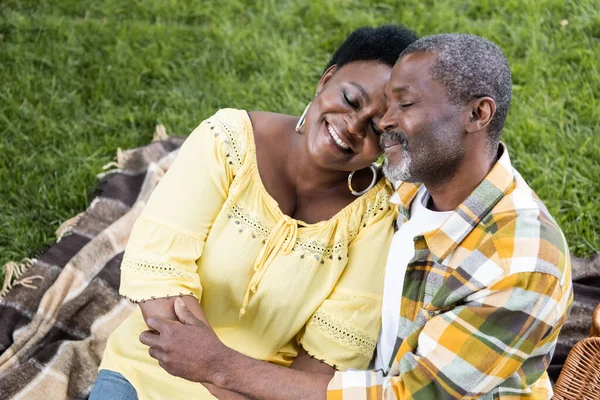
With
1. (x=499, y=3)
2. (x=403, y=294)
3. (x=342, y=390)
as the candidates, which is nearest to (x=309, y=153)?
(x=403, y=294)

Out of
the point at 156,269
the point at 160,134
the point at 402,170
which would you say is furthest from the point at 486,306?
the point at 160,134

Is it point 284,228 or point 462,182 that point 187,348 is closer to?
point 284,228

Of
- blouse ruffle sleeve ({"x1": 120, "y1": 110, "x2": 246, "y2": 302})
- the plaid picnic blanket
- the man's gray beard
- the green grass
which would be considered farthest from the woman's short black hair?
the green grass

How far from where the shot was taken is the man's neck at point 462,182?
2.11m

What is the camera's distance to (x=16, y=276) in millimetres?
3537

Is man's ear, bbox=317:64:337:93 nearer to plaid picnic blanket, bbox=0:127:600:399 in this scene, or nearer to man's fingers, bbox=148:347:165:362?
man's fingers, bbox=148:347:165:362

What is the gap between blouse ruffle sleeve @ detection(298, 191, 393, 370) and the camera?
8.11 ft

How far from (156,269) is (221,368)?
1.24 ft

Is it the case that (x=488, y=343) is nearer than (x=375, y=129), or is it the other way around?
(x=488, y=343)

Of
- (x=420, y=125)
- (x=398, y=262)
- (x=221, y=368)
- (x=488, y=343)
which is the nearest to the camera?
(x=488, y=343)

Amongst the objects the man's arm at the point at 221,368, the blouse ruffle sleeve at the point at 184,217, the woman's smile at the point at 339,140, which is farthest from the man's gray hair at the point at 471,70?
the man's arm at the point at 221,368

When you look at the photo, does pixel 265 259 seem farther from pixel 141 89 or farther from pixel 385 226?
pixel 141 89

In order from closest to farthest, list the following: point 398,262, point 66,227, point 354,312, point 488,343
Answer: point 488,343
point 398,262
point 354,312
point 66,227

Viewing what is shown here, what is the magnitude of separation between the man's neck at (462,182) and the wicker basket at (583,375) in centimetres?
75
